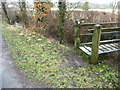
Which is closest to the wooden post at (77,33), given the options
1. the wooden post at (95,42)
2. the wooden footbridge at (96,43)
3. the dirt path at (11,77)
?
the wooden footbridge at (96,43)

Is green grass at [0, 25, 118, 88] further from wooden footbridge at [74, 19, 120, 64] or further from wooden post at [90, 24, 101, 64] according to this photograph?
wooden footbridge at [74, 19, 120, 64]

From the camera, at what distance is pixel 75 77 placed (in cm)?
344

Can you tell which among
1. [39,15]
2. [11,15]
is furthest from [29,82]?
[11,15]

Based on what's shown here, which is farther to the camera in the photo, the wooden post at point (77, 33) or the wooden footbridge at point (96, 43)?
the wooden post at point (77, 33)

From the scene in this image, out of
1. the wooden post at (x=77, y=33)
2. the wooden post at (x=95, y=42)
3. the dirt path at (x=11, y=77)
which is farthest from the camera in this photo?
the wooden post at (x=77, y=33)

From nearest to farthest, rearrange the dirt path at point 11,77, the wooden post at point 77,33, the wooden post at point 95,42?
1. the dirt path at point 11,77
2. the wooden post at point 95,42
3. the wooden post at point 77,33

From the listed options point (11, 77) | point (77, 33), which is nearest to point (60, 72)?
point (11, 77)

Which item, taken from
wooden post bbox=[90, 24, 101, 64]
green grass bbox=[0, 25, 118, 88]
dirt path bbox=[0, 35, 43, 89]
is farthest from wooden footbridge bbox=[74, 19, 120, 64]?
dirt path bbox=[0, 35, 43, 89]

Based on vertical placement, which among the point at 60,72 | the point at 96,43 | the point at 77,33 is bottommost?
the point at 60,72

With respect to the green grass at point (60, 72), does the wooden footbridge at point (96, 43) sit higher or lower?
higher

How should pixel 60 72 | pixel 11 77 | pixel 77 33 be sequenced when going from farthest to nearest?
1. pixel 77 33
2. pixel 60 72
3. pixel 11 77

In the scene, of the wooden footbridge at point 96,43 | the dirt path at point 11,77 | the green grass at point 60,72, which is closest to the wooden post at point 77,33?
the wooden footbridge at point 96,43

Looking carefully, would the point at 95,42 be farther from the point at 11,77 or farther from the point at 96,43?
the point at 11,77

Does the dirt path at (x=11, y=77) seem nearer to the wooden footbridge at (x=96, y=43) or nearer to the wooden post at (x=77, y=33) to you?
the wooden footbridge at (x=96, y=43)
